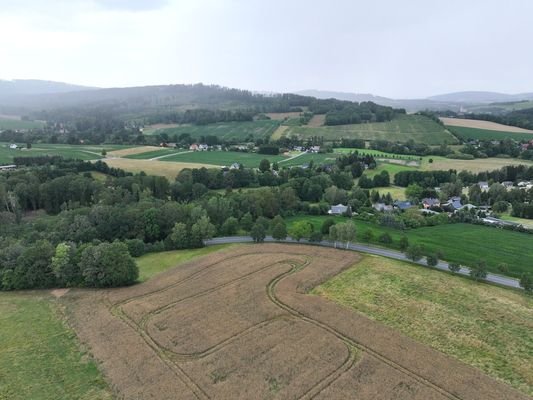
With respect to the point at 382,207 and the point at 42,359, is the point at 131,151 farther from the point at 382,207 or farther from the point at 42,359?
the point at 42,359

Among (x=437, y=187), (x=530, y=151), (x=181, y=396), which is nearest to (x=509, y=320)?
(x=181, y=396)

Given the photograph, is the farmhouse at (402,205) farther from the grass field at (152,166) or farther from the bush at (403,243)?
the grass field at (152,166)

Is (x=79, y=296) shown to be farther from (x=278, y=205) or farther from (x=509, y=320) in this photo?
(x=509, y=320)

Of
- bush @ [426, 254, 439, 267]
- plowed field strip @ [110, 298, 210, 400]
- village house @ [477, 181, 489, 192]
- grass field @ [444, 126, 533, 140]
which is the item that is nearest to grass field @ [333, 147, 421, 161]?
village house @ [477, 181, 489, 192]

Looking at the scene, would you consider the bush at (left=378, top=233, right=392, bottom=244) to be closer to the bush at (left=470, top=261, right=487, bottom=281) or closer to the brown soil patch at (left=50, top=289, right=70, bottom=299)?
the bush at (left=470, top=261, right=487, bottom=281)

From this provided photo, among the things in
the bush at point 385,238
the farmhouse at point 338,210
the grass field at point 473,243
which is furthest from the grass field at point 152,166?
the bush at point 385,238

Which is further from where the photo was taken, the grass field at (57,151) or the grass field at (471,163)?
the grass field at (57,151)
